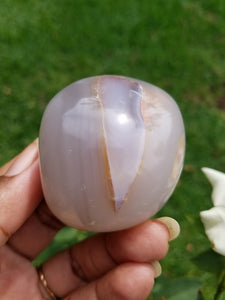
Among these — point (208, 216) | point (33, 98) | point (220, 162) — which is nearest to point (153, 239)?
point (208, 216)

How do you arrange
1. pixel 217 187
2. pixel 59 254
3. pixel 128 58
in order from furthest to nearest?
pixel 128 58, pixel 59 254, pixel 217 187

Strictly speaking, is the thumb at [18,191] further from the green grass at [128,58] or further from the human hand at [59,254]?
the green grass at [128,58]

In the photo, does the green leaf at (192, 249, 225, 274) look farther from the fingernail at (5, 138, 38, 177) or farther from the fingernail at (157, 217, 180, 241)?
the fingernail at (5, 138, 38, 177)

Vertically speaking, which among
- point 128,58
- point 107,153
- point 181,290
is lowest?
point 128,58

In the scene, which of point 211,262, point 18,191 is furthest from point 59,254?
point 211,262

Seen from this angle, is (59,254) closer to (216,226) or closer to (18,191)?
(18,191)

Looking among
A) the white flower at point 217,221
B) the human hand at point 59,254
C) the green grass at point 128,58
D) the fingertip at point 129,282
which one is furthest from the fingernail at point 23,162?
the green grass at point 128,58

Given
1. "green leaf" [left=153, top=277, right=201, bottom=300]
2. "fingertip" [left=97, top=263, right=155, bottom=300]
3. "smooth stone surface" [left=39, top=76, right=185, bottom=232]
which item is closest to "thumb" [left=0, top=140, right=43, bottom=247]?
"smooth stone surface" [left=39, top=76, right=185, bottom=232]

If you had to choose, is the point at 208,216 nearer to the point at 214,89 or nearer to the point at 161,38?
the point at 214,89
